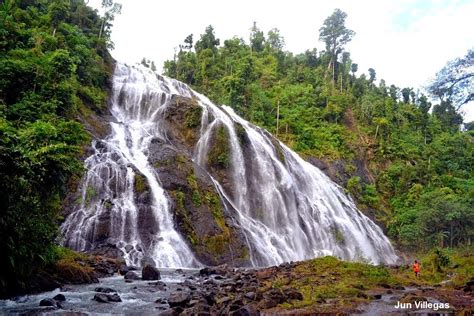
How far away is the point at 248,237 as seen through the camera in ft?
82.0

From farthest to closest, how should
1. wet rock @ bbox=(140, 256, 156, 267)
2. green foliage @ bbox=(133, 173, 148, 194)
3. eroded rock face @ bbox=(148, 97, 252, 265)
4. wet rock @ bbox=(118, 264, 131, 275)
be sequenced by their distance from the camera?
green foliage @ bbox=(133, 173, 148, 194) < eroded rock face @ bbox=(148, 97, 252, 265) < wet rock @ bbox=(140, 256, 156, 267) < wet rock @ bbox=(118, 264, 131, 275)

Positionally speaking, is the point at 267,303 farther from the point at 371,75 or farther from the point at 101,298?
the point at 371,75

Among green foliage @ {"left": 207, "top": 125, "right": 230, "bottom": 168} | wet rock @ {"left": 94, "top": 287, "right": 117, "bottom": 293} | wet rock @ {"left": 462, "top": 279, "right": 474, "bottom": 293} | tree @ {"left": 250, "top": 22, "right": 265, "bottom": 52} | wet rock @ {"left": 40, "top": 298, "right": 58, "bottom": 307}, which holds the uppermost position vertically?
tree @ {"left": 250, "top": 22, "right": 265, "bottom": 52}

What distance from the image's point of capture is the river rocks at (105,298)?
10.8 m

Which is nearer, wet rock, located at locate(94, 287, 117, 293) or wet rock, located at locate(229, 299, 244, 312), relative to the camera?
wet rock, located at locate(229, 299, 244, 312)

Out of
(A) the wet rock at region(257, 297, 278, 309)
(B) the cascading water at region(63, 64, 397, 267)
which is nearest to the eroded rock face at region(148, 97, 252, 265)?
(B) the cascading water at region(63, 64, 397, 267)

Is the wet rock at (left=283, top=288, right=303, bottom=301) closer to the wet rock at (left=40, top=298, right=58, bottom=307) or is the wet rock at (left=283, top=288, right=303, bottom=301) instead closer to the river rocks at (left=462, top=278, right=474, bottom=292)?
the river rocks at (left=462, top=278, right=474, bottom=292)

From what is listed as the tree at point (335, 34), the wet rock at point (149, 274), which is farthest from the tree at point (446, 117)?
the wet rock at point (149, 274)

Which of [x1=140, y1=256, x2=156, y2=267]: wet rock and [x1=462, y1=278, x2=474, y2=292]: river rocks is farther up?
[x1=462, y1=278, x2=474, y2=292]: river rocks

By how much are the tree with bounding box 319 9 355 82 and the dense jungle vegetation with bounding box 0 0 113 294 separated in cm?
4047

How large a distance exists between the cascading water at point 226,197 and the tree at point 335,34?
138ft

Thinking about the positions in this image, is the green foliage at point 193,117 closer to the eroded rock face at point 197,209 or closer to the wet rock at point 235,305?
the eroded rock face at point 197,209

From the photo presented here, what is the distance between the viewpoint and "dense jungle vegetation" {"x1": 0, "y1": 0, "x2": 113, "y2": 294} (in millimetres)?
9078

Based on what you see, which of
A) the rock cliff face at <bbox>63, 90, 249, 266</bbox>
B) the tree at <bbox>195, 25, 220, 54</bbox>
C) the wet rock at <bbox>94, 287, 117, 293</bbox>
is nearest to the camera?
the wet rock at <bbox>94, 287, 117, 293</bbox>
